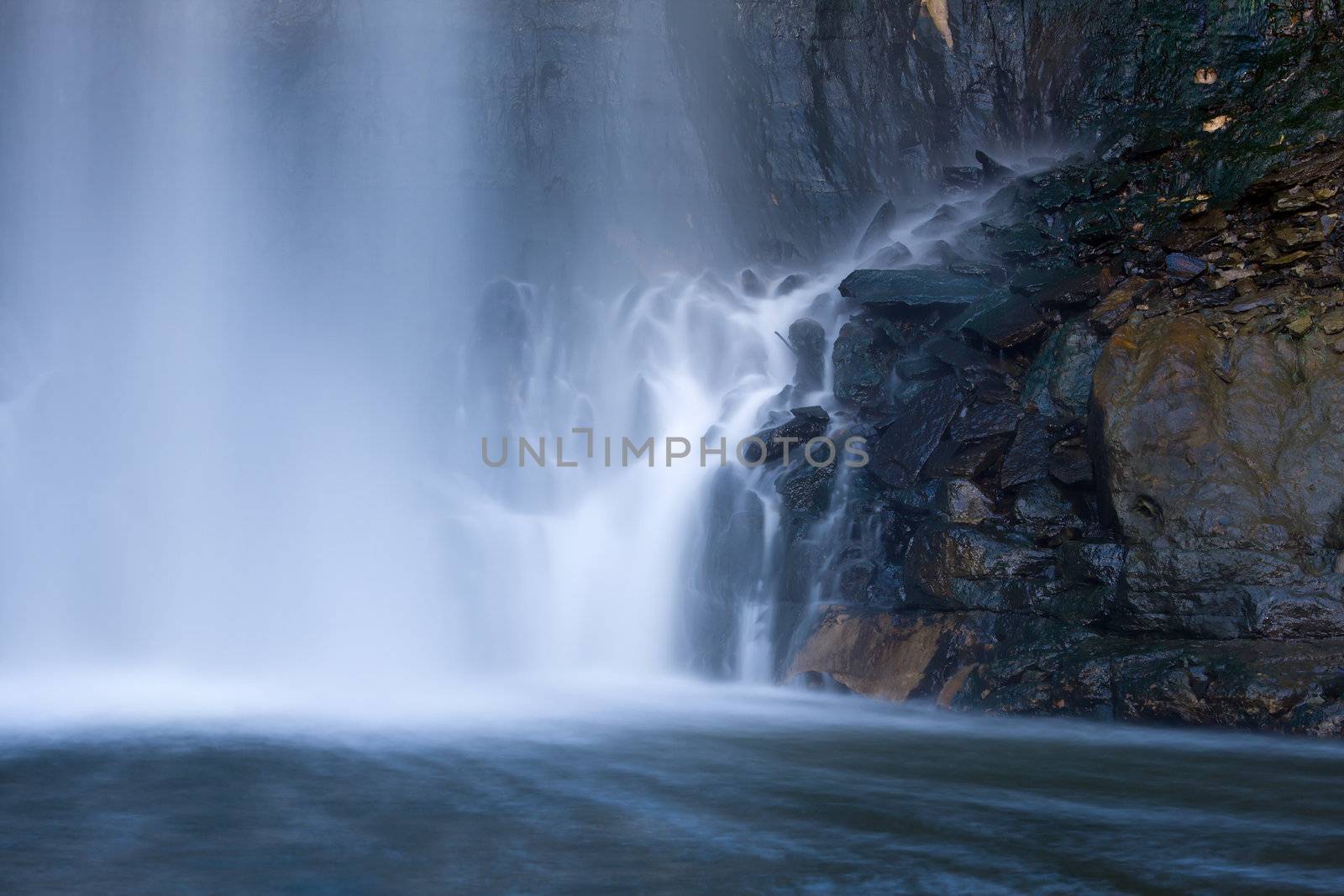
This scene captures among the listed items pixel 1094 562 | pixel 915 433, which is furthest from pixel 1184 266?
pixel 1094 562

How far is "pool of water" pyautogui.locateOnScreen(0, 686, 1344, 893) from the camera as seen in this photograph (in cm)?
471

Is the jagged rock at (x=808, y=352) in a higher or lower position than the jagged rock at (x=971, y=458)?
higher

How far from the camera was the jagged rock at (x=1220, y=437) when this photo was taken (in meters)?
9.45

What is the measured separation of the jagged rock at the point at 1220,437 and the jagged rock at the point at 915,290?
3.43 m

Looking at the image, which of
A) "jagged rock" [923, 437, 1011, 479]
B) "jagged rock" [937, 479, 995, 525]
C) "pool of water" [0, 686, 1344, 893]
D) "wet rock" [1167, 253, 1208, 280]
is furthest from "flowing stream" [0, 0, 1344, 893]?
"wet rock" [1167, 253, 1208, 280]

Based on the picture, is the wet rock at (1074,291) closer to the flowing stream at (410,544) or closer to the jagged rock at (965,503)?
the jagged rock at (965,503)

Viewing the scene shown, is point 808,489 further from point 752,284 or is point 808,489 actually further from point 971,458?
point 752,284

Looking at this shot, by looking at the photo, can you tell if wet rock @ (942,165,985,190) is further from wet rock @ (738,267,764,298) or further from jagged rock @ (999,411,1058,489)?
jagged rock @ (999,411,1058,489)

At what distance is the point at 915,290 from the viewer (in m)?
14.3

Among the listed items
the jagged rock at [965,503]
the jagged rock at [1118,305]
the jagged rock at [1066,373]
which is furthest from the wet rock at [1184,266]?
the jagged rock at [965,503]

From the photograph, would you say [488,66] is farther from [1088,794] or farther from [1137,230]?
[1088,794]

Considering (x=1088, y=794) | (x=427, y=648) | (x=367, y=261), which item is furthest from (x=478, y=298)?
(x=1088, y=794)

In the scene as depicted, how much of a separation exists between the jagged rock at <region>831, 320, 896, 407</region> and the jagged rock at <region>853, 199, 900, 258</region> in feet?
14.9

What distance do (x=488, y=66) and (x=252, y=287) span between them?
298 inches
